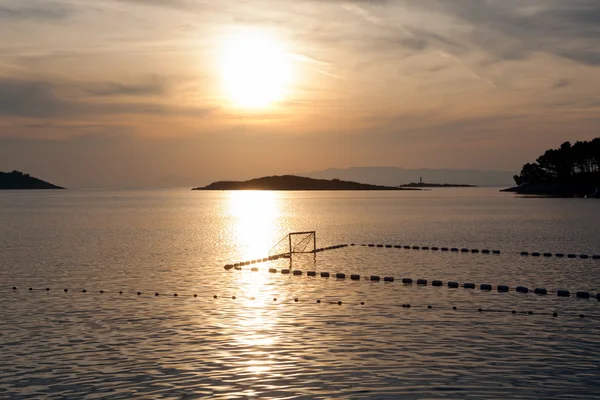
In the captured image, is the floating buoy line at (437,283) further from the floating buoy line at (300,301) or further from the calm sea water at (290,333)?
the floating buoy line at (300,301)

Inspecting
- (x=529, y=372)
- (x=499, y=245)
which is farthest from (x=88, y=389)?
(x=499, y=245)

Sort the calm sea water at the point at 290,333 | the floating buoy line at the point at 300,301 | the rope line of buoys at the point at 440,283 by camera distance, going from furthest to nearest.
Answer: the rope line of buoys at the point at 440,283 < the floating buoy line at the point at 300,301 < the calm sea water at the point at 290,333

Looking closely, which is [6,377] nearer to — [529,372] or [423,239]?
[529,372]

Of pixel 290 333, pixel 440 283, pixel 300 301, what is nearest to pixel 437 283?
pixel 440 283

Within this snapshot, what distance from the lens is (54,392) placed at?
71.4 ft

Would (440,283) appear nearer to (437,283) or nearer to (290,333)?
(437,283)

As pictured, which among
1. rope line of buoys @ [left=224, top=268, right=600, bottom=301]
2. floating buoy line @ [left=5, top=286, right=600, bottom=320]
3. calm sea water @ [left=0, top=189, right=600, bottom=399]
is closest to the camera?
calm sea water @ [left=0, top=189, right=600, bottom=399]

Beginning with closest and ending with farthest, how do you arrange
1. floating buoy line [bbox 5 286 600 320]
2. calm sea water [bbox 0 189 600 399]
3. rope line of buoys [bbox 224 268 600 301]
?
calm sea water [bbox 0 189 600 399], floating buoy line [bbox 5 286 600 320], rope line of buoys [bbox 224 268 600 301]

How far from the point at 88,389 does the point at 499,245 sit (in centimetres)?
6797

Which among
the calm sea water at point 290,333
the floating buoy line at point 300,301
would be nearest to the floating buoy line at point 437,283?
the calm sea water at point 290,333

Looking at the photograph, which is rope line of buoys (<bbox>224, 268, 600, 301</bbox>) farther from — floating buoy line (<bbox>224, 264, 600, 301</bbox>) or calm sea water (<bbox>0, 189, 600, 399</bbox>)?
calm sea water (<bbox>0, 189, 600, 399</bbox>)

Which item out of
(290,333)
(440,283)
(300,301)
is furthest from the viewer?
(440,283)

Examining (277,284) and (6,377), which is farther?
(277,284)

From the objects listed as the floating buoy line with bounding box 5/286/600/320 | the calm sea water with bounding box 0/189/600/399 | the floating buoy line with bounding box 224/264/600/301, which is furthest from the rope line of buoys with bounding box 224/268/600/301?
the floating buoy line with bounding box 5/286/600/320
